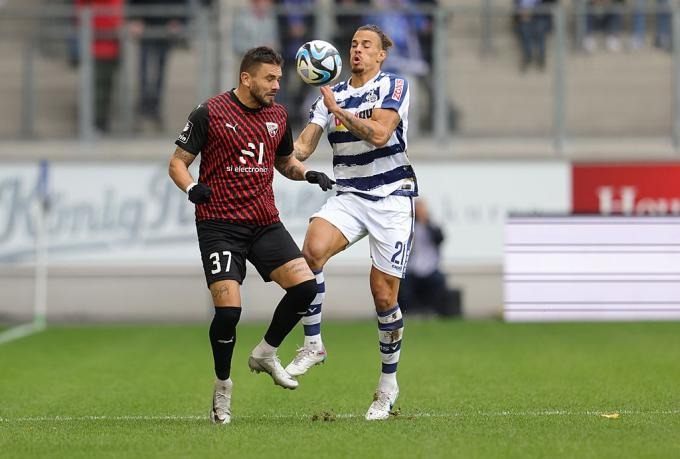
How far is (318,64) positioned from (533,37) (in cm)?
1134

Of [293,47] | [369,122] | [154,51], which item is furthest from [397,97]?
[154,51]

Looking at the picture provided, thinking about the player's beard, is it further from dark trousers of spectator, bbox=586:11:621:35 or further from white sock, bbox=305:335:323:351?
dark trousers of spectator, bbox=586:11:621:35

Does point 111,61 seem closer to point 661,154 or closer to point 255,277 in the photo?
point 255,277

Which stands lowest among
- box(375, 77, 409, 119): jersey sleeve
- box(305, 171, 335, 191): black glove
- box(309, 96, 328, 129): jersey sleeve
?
box(305, 171, 335, 191): black glove

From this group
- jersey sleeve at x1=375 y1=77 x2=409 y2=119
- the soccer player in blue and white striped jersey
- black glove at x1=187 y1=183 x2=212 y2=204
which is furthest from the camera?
the soccer player in blue and white striped jersey

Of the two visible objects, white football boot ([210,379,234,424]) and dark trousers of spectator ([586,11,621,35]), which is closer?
white football boot ([210,379,234,424])

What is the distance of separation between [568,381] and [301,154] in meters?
3.41

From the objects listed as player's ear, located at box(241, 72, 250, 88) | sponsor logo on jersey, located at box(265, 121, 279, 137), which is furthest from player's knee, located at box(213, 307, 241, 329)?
player's ear, located at box(241, 72, 250, 88)

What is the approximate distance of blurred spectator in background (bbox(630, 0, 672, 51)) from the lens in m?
20.1

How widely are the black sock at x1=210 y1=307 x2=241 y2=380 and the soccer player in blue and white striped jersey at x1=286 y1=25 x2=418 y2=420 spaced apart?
59 cm

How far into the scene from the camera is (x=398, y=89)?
9617 mm

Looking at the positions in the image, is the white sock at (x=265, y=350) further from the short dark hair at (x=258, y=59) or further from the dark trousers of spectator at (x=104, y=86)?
the dark trousers of spectator at (x=104, y=86)

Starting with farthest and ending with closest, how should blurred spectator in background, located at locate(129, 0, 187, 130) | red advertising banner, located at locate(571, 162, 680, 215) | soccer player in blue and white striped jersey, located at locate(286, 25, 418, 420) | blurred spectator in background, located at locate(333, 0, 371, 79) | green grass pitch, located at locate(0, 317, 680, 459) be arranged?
1. red advertising banner, located at locate(571, 162, 680, 215)
2. blurred spectator in background, located at locate(129, 0, 187, 130)
3. blurred spectator in background, located at locate(333, 0, 371, 79)
4. soccer player in blue and white striped jersey, located at locate(286, 25, 418, 420)
5. green grass pitch, located at locate(0, 317, 680, 459)

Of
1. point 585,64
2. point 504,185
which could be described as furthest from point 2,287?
point 585,64
